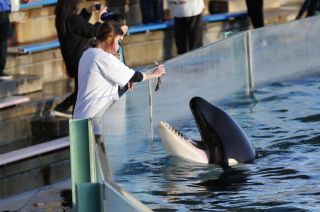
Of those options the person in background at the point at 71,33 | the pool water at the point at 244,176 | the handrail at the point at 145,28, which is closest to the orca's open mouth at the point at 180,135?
the pool water at the point at 244,176

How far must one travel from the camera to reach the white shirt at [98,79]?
31.3 feet

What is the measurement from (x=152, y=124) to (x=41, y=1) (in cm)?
508

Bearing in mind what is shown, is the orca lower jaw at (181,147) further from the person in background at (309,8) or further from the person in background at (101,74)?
the person in background at (309,8)

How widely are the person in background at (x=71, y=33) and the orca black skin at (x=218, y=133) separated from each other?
275cm

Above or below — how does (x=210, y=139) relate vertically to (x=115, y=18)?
below

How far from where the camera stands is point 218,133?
10266mm

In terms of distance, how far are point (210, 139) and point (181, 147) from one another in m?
0.31

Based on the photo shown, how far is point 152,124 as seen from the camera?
1088 cm

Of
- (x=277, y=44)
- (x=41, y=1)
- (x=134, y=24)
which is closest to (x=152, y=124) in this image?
(x=277, y=44)

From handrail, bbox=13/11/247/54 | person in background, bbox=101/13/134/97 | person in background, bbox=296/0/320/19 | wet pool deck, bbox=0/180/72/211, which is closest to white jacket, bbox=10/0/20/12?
handrail, bbox=13/11/247/54

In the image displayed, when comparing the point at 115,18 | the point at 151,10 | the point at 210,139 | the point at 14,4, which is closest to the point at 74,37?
the point at 14,4

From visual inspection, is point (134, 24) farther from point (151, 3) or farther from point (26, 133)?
point (26, 133)

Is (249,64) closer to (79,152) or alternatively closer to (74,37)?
(74,37)

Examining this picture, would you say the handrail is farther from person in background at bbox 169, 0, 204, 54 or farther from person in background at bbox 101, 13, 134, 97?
person in background at bbox 101, 13, 134, 97
